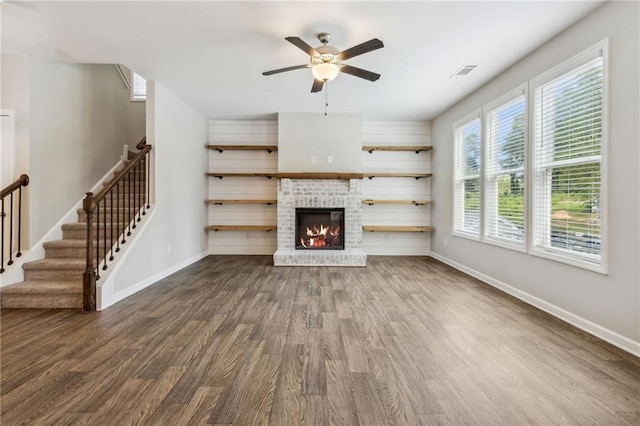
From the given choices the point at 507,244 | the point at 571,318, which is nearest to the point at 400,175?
the point at 507,244

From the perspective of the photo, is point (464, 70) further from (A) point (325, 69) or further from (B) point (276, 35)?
(B) point (276, 35)

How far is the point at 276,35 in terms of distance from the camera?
2875 mm

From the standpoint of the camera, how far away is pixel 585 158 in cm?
254

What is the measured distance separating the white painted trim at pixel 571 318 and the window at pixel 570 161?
487 millimetres

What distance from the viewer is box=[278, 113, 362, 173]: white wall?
5504 mm

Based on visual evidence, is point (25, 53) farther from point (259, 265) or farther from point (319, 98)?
point (259, 265)

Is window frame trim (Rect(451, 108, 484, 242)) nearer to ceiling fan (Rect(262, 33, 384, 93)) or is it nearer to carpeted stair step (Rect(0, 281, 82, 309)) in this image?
ceiling fan (Rect(262, 33, 384, 93))

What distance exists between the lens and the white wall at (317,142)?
5.50 m

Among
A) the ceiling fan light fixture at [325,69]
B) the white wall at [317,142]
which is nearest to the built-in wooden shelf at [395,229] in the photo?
the white wall at [317,142]

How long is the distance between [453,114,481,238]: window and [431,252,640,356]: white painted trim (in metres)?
0.84

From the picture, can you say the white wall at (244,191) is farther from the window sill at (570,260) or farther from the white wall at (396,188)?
the window sill at (570,260)

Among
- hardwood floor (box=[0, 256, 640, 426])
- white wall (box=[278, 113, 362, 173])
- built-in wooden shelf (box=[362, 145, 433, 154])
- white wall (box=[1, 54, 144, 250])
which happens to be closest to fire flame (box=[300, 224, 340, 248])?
white wall (box=[278, 113, 362, 173])

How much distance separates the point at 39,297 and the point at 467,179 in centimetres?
568

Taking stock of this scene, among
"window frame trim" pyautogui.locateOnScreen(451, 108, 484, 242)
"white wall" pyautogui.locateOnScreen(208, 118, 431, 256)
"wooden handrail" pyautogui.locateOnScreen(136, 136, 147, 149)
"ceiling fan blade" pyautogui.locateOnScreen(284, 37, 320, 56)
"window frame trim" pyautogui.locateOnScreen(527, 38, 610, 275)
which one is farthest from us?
"white wall" pyautogui.locateOnScreen(208, 118, 431, 256)
